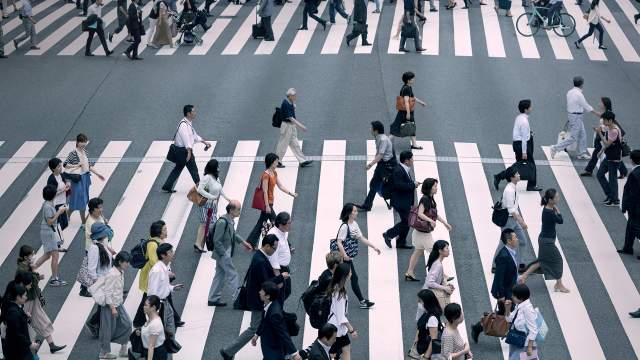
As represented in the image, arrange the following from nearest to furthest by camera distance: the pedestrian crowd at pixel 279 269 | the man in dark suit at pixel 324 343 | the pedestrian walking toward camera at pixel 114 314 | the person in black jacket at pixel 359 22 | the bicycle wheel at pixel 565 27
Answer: the man in dark suit at pixel 324 343 < the pedestrian crowd at pixel 279 269 < the pedestrian walking toward camera at pixel 114 314 < the person in black jacket at pixel 359 22 < the bicycle wheel at pixel 565 27

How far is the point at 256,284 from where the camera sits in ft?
47.4

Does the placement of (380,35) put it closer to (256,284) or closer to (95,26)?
(95,26)

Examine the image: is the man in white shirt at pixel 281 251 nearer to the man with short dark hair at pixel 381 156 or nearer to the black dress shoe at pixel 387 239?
the black dress shoe at pixel 387 239

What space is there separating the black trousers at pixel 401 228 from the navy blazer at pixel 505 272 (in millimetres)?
2555

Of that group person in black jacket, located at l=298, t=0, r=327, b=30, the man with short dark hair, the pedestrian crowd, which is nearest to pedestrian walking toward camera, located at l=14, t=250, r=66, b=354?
the pedestrian crowd

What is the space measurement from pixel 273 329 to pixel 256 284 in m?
1.19

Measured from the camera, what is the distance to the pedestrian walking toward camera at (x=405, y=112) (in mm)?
21969

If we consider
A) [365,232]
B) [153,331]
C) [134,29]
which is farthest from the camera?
[134,29]

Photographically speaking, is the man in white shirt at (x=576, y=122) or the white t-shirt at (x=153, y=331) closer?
the white t-shirt at (x=153, y=331)

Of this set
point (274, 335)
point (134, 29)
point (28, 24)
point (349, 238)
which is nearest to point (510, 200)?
point (349, 238)

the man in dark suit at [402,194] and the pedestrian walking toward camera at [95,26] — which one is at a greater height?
the pedestrian walking toward camera at [95,26]

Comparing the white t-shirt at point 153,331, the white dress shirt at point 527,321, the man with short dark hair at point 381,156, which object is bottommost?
the white t-shirt at point 153,331

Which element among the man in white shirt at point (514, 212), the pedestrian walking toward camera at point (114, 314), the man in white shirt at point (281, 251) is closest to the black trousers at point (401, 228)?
the man in white shirt at point (514, 212)

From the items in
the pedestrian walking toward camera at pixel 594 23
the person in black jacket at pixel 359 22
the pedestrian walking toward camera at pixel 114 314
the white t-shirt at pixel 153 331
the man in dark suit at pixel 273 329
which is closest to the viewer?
the white t-shirt at pixel 153 331
